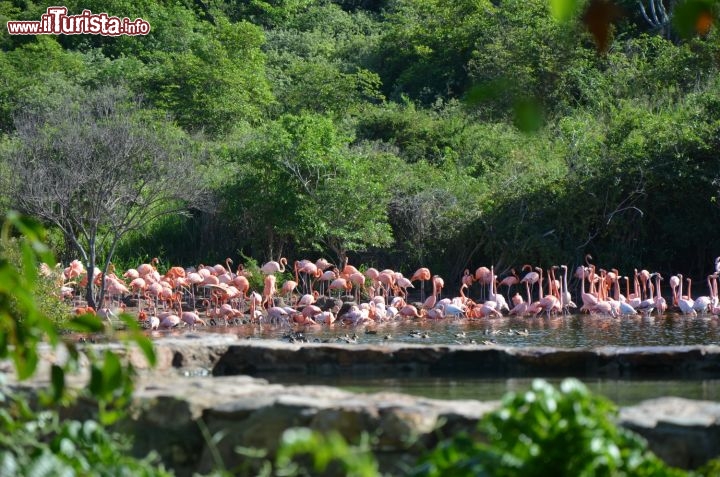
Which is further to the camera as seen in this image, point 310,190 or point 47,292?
point 310,190

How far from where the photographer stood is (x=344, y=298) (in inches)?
744

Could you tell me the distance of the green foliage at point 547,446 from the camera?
2877mm

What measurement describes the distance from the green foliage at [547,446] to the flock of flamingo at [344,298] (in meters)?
12.2

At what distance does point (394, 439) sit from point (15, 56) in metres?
32.4

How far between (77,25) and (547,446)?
36.3 metres

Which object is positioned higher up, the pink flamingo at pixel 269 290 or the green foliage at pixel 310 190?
the green foliage at pixel 310 190

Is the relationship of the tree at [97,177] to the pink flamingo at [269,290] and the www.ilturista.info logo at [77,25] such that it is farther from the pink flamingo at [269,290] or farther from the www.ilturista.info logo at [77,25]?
the www.ilturista.info logo at [77,25]

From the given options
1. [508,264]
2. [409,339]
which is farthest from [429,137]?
[409,339]

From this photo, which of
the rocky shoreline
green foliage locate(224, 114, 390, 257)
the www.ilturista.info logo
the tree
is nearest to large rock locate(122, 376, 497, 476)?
the rocky shoreline

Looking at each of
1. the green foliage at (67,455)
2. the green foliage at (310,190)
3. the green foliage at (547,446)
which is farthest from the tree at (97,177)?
the green foliage at (547,446)

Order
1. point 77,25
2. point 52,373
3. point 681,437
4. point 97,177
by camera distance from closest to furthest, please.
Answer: point 52,373
point 681,437
point 97,177
point 77,25

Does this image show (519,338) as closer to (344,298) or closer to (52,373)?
(344,298)

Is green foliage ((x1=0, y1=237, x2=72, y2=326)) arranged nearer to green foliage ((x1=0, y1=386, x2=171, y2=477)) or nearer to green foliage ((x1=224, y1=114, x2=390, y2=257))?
green foliage ((x1=224, y1=114, x2=390, y2=257))

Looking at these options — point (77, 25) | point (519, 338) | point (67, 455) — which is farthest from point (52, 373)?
A: point (77, 25)
